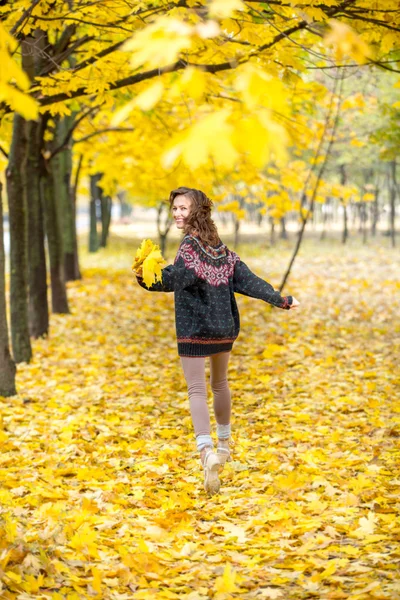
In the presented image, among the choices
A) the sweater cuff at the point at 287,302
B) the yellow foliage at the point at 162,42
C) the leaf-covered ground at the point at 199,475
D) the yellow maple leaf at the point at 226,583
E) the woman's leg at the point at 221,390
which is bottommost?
the leaf-covered ground at the point at 199,475

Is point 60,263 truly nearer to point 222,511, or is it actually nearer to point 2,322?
point 2,322

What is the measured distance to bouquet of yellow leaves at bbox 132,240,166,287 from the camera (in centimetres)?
389

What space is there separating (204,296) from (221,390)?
0.72m

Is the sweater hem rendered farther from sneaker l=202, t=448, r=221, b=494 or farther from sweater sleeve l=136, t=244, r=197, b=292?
sneaker l=202, t=448, r=221, b=494

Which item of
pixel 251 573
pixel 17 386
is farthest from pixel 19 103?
pixel 17 386

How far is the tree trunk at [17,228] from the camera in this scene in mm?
8039

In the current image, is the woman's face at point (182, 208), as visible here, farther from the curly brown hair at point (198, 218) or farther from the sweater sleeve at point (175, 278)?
the sweater sleeve at point (175, 278)

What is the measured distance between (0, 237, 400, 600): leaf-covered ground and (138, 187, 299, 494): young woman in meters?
0.50

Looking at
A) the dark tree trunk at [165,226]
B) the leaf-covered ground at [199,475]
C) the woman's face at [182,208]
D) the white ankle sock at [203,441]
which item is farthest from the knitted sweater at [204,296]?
the dark tree trunk at [165,226]

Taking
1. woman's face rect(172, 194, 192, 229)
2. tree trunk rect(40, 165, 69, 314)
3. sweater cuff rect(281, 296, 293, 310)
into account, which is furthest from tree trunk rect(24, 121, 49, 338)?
sweater cuff rect(281, 296, 293, 310)

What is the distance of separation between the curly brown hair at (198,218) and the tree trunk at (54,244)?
25.5 feet

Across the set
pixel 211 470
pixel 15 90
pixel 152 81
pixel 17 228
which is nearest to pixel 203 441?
pixel 211 470

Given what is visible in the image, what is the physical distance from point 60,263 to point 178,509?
861 cm

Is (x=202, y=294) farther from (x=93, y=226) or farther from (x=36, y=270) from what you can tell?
(x=93, y=226)
